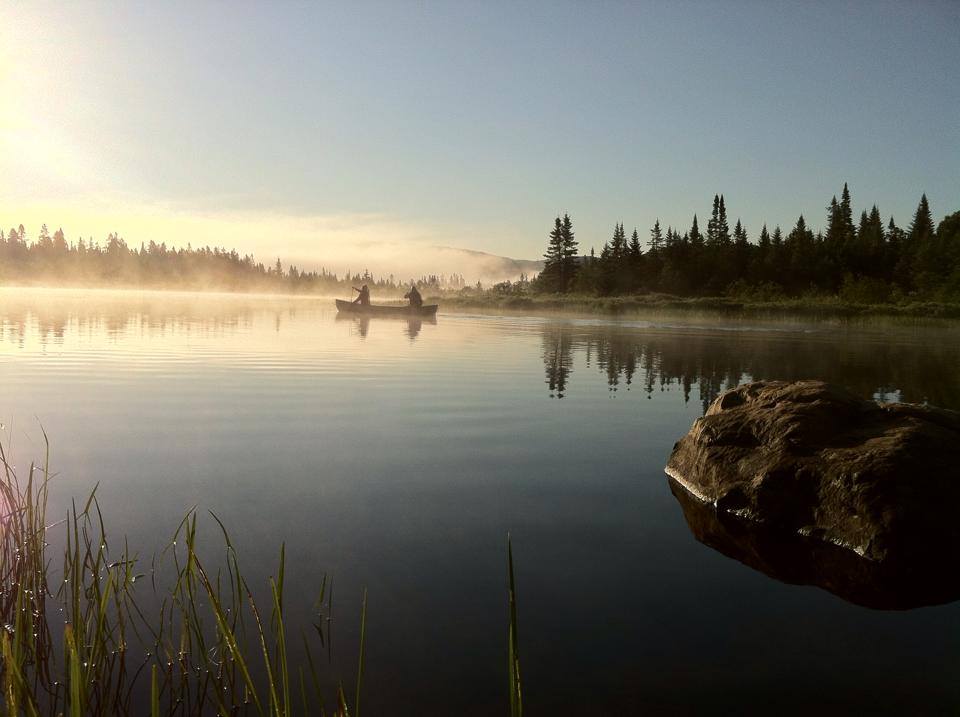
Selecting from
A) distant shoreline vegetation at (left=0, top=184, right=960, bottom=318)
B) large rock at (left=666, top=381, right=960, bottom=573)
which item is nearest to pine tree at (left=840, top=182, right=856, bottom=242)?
distant shoreline vegetation at (left=0, top=184, right=960, bottom=318)

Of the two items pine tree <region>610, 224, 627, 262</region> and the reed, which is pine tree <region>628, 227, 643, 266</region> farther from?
the reed

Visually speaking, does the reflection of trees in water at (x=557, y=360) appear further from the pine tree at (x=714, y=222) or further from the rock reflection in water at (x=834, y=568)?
the pine tree at (x=714, y=222)

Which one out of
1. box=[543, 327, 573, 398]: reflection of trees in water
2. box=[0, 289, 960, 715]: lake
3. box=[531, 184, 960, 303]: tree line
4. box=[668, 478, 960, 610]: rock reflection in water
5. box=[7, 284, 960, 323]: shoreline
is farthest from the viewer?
box=[531, 184, 960, 303]: tree line

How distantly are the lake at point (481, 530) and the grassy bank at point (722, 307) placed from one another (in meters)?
48.7

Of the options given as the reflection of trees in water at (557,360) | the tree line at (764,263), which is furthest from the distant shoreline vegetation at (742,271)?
the reflection of trees in water at (557,360)

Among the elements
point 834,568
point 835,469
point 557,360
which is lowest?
point 834,568

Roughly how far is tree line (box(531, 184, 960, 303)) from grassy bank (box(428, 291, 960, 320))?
19.8 meters

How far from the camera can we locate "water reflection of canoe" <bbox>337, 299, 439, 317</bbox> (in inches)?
2314

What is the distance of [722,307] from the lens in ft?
246

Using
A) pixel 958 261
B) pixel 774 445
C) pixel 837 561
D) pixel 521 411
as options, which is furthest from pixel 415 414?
pixel 958 261

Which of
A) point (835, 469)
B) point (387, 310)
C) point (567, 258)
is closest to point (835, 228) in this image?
point (567, 258)

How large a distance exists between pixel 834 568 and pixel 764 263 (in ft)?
375

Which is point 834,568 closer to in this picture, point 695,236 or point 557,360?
point 557,360

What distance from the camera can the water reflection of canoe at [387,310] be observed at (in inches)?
2314
